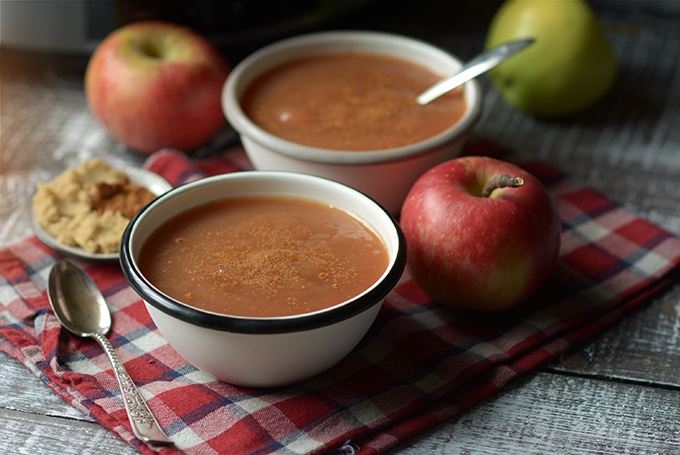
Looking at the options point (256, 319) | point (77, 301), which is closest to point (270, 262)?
point (256, 319)

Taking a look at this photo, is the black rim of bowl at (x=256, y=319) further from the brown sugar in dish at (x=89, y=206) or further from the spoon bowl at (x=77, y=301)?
the brown sugar in dish at (x=89, y=206)

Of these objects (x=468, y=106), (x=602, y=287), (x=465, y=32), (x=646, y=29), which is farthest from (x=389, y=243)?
(x=646, y=29)

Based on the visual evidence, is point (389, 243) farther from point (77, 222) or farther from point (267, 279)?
point (77, 222)

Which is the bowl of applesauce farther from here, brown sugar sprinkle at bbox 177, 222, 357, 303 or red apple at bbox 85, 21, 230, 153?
brown sugar sprinkle at bbox 177, 222, 357, 303

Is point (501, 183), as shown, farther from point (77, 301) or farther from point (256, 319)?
point (77, 301)

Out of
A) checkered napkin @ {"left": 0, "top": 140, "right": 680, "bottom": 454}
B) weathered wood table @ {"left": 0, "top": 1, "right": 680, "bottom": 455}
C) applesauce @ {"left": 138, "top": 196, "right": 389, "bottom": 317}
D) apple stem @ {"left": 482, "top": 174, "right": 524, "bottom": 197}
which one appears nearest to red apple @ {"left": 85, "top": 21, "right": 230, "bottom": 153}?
weathered wood table @ {"left": 0, "top": 1, "right": 680, "bottom": 455}

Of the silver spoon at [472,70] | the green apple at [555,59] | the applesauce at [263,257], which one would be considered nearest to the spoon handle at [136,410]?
the applesauce at [263,257]
